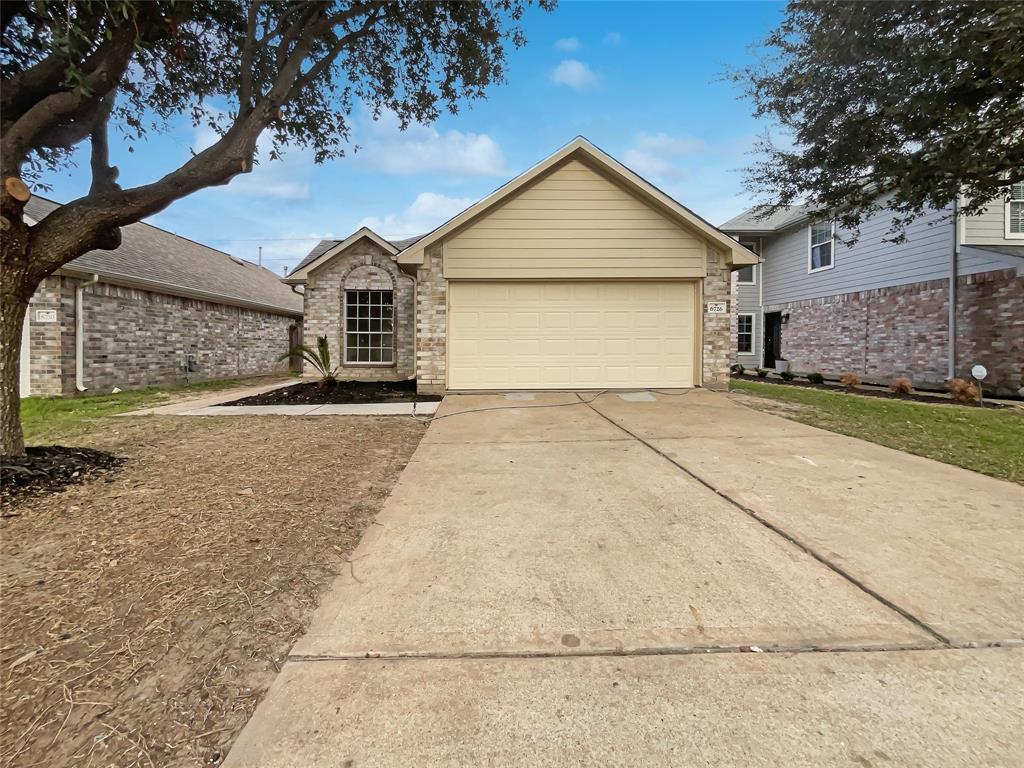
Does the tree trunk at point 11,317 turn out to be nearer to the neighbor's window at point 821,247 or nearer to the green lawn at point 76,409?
the green lawn at point 76,409

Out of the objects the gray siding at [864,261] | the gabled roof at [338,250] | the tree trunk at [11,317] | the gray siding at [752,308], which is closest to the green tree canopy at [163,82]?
the tree trunk at [11,317]

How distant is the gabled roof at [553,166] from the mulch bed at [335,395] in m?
2.70

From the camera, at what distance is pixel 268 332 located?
59.9ft

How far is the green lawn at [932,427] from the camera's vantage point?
15.5ft

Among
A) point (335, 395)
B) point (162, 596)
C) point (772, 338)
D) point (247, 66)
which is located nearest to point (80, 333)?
point (335, 395)

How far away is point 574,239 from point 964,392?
8.53 metres

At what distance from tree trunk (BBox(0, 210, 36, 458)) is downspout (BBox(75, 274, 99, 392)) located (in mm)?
8126

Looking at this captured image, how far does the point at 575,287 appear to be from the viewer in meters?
9.41

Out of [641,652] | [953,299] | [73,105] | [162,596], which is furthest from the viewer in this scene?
[953,299]

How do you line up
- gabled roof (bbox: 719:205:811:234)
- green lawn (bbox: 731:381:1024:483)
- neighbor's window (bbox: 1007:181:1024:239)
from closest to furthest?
green lawn (bbox: 731:381:1024:483)
neighbor's window (bbox: 1007:181:1024:239)
gabled roof (bbox: 719:205:811:234)

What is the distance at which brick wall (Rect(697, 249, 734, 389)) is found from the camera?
9344mm

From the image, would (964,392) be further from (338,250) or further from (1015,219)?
(338,250)

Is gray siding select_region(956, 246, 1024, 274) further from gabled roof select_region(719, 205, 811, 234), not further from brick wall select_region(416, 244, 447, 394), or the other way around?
brick wall select_region(416, 244, 447, 394)

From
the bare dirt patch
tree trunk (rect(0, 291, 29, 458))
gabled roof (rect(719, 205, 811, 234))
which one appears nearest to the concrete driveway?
the bare dirt patch
